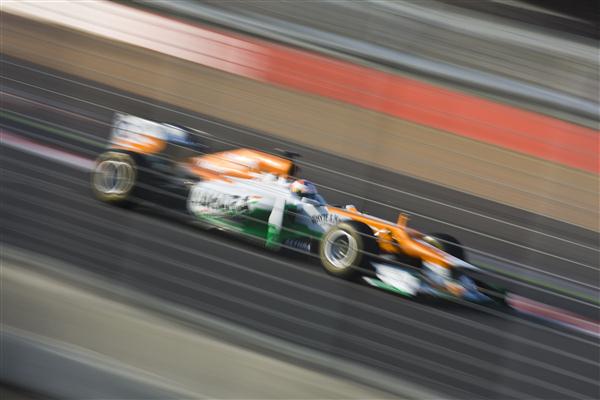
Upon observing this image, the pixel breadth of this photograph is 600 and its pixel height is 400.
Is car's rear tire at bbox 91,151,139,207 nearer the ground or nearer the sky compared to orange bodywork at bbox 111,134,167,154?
nearer the ground

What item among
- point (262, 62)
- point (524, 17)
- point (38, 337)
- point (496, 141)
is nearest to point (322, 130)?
point (262, 62)

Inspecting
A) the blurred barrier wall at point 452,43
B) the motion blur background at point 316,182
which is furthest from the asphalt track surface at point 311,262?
the blurred barrier wall at point 452,43

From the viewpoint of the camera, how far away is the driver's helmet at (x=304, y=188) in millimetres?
3141

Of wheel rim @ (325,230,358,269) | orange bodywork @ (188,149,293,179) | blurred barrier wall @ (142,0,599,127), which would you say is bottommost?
wheel rim @ (325,230,358,269)

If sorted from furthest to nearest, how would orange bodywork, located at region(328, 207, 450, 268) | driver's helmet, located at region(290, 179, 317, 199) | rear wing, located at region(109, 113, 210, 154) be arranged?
rear wing, located at region(109, 113, 210, 154), driver's helmet, located at region(290, 179, 317, 199), orange bodywork, located at region(328, 207, 450, 268)

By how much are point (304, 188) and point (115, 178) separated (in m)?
0.78

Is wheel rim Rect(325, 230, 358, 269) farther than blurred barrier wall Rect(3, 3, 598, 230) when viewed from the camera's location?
Yes

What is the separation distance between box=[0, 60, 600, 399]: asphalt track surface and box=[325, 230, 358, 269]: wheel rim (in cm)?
7

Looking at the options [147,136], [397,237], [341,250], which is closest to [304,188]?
[341,250]

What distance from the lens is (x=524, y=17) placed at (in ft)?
9.87

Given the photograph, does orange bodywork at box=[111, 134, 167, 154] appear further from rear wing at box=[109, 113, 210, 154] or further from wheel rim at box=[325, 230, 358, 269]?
wheel rim at box=[325, 230, 358, 269]

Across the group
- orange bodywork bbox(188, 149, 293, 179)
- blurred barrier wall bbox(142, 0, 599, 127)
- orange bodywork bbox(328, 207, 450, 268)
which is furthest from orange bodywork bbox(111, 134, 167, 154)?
orange bodywork bbox(328, 207, 450, 268)

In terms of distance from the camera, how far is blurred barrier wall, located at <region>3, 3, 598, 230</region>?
286 centimetres

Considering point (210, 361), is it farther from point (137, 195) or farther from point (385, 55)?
point (385, 55)
